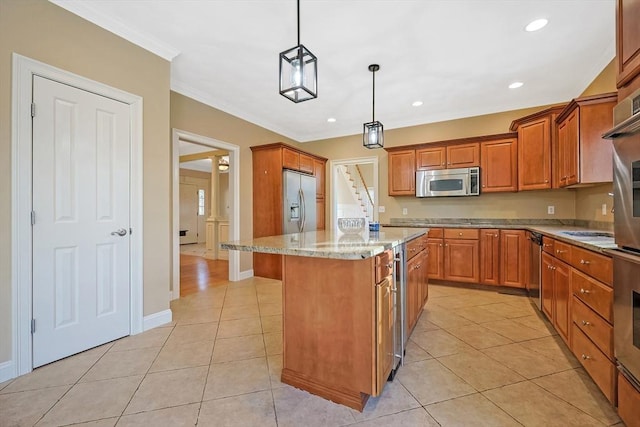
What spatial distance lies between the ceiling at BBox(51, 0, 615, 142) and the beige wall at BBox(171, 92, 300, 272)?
0.47ft

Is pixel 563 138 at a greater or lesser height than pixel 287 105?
lesser

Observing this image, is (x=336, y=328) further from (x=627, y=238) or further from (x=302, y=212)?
(x=302, y=212)

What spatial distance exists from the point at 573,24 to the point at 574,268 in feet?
6.93

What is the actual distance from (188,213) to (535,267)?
9663 millimetres

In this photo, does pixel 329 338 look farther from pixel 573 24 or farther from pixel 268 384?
pixel 573 24

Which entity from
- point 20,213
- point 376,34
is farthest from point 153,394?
point 376,34

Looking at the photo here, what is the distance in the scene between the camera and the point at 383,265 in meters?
1.63

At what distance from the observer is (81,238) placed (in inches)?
87.7

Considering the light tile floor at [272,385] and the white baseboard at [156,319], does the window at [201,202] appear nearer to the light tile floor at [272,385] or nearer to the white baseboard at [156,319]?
the white baseboard at [156,319]

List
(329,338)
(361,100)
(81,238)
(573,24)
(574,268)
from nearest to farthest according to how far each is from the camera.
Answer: (329,338) < (574,268) < (81,238) < (573,24) < (361,100)

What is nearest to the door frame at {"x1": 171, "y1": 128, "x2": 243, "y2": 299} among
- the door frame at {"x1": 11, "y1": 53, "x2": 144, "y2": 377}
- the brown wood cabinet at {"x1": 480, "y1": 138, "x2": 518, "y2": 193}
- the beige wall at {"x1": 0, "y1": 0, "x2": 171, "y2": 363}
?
the beige wall at {"x1": 0, "y1": 0, "x2": 171, "y2": 363}

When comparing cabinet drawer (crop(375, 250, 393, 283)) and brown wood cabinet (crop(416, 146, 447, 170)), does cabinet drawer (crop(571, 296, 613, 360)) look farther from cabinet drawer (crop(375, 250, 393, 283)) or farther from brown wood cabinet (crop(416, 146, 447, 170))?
brown wood cabinet (crop(416, 146, 447, 170))

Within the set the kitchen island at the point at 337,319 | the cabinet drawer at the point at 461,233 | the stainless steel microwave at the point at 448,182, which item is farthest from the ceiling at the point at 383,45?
the kitchen island at the point at 337,319

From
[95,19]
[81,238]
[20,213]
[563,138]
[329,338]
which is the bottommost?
[329,338]
